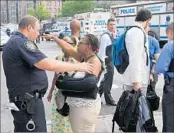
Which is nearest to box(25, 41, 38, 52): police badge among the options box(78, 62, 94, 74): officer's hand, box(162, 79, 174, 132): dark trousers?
box(78, 62, 94, 74): officer's hand

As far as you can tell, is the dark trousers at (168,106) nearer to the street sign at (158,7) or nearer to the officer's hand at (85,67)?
the officer's hand at (85,67)

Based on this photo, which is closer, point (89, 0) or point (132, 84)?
point (132, 84)

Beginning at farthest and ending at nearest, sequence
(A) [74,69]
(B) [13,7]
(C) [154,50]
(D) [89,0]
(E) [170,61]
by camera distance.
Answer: (B) [13,7]
(D) [89,0]
(C) [154,50]
(E) [170,61]
(A) [74,69]

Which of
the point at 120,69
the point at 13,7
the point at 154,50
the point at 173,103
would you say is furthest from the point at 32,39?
the point at 13,7

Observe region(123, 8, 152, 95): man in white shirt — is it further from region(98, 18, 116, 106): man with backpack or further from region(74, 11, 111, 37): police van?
region(74, 11, 111, 37): police van

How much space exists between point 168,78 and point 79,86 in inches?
48.9

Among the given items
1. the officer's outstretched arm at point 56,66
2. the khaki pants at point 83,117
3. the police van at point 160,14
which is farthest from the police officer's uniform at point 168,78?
the police van at point 160,14

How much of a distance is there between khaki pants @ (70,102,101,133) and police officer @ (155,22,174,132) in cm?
94

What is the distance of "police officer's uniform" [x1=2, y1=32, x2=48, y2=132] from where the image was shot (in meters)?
3.20

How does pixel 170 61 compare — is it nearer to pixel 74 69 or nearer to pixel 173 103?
pixel 173 103

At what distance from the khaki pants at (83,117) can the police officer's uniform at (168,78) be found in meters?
0.94

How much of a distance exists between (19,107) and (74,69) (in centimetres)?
68

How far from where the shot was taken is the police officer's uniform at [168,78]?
12.8 ft

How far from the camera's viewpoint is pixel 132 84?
14.1 ft
